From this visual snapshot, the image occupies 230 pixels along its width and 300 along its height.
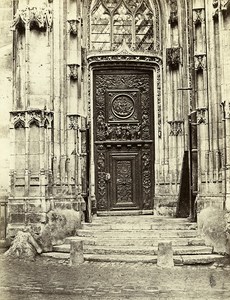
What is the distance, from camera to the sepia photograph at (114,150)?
31.3 feet

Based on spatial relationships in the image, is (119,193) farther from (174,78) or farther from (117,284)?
(117,284)

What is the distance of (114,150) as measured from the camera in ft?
47.6

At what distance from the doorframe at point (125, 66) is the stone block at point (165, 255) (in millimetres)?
4734

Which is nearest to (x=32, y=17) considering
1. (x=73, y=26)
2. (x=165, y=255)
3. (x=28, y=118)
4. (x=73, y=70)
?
(x=73, y=26)

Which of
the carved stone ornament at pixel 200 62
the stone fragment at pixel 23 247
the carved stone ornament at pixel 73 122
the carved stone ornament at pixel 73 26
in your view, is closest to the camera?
the stone fragment at pixel 23 247

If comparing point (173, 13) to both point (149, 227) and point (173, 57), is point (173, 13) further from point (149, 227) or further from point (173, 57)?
point (149, 227)

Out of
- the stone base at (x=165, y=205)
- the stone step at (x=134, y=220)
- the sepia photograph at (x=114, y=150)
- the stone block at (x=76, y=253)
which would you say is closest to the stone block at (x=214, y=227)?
the sepia photograph at (x=114, y=150)

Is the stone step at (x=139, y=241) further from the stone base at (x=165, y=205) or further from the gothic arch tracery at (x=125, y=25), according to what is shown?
the gothic arch tracery at (x=125, y=25)

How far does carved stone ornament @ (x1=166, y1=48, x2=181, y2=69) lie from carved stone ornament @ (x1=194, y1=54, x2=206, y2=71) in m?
1.86

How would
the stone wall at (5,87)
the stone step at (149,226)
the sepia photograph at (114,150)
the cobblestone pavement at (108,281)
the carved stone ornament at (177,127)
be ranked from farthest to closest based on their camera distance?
the carved stone ornament at (177,127)
the stone wall at (5,87)
the stone step at (149,226)
the sepia photograph at (114,150)
the cobblestone pavement at (108,281)

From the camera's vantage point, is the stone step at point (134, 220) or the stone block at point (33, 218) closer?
the stone block at point (33, 218)

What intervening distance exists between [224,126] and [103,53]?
4.73 meters

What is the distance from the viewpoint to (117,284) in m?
8.05

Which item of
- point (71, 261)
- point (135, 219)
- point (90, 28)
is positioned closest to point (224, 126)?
point (135, 219)
